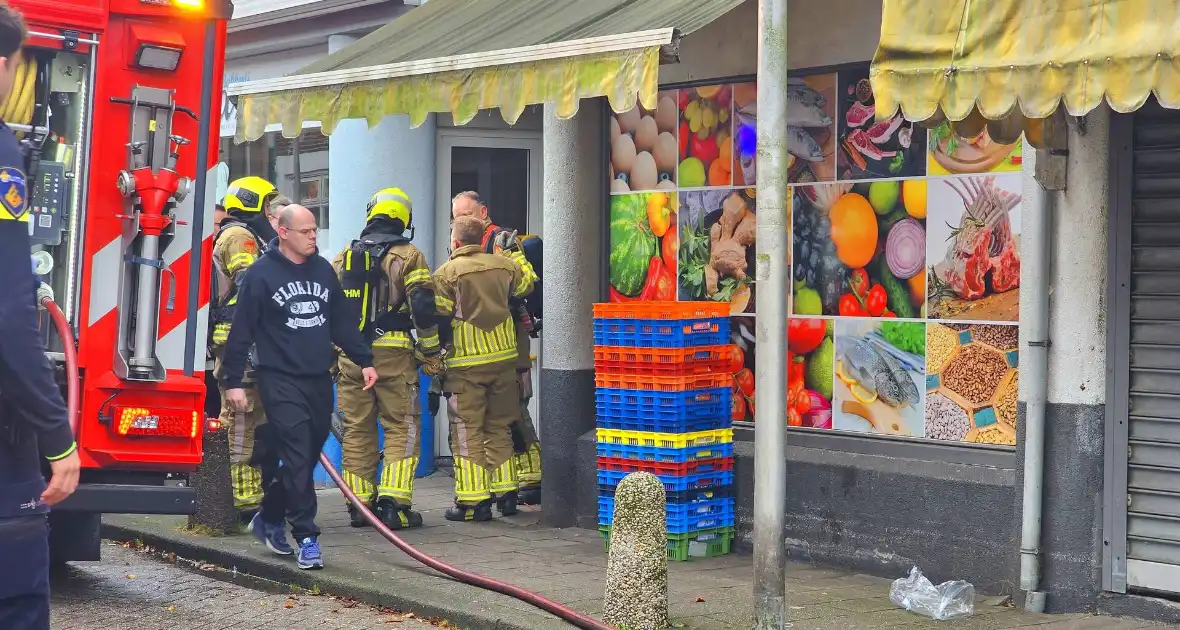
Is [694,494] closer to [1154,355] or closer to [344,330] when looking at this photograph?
[344,330]

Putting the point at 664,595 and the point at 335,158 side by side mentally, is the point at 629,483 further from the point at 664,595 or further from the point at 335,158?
the point at 335,158

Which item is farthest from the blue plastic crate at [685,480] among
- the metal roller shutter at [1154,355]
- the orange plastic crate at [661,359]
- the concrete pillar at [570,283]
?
the metal roller shutter at [1154,355]

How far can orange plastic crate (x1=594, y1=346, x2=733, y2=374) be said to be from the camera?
340 inches

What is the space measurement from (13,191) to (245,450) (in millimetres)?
5809

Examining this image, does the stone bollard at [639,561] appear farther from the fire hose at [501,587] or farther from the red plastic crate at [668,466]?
the red plastic crate at [668,466]

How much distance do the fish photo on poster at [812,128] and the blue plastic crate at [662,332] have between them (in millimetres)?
960

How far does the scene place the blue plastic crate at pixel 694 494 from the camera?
28.5 feet

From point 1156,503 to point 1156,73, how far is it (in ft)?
7.88

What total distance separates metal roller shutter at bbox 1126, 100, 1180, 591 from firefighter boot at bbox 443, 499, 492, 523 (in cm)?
442

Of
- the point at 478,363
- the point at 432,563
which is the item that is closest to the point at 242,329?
the point at 432,563

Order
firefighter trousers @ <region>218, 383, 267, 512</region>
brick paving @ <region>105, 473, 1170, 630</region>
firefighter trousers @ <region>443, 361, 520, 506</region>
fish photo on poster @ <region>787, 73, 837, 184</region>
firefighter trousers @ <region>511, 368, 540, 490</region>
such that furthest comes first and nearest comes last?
firefighter trousers @ <region>511, 368, 540, 490</region>
firefighter trousers @ <region>443, 361, 520, 506</region>
firefighter trousers @ <region>218, 383, 267, 512</region>
fish photo on poster @ <region>787, 73, 837, 184</region>
brick paving @ <region>105, 473, 1170, 630</region>

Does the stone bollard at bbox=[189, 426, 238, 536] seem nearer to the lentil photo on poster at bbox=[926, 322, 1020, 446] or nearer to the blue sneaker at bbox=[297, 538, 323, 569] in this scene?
the blue sneaker at bbox=[297, 538, 323, 569]

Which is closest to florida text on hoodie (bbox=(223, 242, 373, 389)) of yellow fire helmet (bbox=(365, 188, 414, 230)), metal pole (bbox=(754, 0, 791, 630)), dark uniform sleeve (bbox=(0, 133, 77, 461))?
yellow fire helmet (bbox=(365, 188, 414, 230))

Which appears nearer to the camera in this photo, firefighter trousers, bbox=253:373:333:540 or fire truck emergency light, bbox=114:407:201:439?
fire truck emergency light, bbox=114:407:201:439
